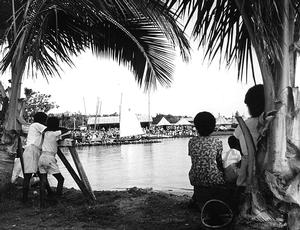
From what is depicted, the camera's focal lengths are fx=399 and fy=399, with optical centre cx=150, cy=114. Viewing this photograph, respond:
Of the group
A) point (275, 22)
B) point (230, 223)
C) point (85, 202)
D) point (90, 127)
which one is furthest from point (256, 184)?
point (90, 127)

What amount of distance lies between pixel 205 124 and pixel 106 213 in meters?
1.55

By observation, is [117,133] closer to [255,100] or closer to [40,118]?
[40,118]

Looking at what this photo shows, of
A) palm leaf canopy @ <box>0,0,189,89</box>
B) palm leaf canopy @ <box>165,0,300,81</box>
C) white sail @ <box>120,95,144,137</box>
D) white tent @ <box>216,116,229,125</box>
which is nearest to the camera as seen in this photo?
palm leaf canopy @ <box>165,0,300,81</box>

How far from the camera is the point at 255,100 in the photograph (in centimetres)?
358

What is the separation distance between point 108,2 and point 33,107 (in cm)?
2945

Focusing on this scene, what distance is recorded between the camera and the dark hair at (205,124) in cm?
372

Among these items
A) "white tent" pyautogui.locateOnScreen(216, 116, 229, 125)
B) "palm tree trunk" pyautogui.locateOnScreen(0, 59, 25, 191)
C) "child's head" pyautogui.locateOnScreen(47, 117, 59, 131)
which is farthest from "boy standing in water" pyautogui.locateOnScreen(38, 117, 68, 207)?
"white tent" pyautogui.locateOnScreen(216, 116, 229, 125)

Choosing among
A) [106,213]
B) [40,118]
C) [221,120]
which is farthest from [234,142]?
[221,120]

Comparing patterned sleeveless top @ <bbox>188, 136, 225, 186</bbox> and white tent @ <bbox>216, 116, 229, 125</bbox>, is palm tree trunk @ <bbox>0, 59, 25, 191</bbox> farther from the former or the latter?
white tent @ <bbox>216, 116, 229, 125</bbox>

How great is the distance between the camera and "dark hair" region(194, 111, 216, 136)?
12.2ft

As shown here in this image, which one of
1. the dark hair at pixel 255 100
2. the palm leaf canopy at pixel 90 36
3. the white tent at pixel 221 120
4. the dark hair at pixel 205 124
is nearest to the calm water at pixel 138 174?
the palm leaf canopy at pixel 90 36

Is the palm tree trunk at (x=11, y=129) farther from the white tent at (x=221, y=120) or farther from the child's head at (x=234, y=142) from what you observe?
the white tent at (x=221, y=120)

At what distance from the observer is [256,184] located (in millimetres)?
3053

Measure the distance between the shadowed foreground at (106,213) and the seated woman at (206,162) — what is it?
33 cm
